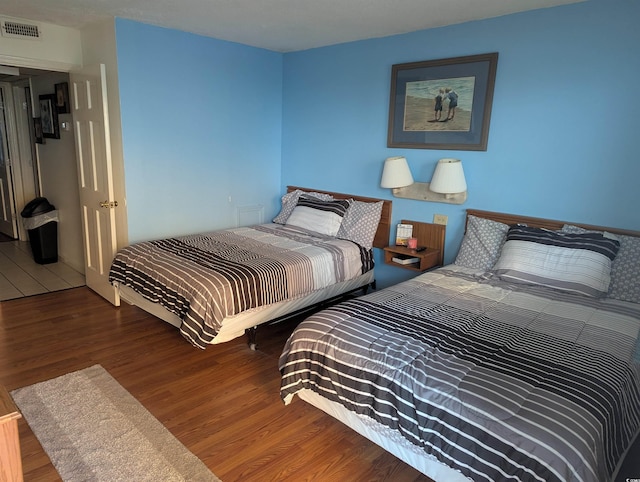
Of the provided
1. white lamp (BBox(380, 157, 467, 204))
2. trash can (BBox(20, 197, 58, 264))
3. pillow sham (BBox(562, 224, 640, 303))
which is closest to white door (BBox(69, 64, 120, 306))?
trash can (BBox(20, 197, 58, 264))

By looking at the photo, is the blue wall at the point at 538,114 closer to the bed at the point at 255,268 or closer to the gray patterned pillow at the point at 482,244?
the gray patterned pillow at the point at 482,244

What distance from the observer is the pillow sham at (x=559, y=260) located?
2525 mm

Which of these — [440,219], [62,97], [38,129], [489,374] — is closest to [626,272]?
[440,219]

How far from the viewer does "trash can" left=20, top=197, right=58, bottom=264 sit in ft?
15.5

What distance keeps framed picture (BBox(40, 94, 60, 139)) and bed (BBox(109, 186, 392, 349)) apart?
2139 millimetres

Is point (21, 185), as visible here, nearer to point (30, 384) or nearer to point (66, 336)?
point (66, 336)

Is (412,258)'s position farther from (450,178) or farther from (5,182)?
(5,182)

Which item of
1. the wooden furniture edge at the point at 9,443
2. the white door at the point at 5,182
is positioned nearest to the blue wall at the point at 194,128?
the wooden furniture edge at the point at 9,443

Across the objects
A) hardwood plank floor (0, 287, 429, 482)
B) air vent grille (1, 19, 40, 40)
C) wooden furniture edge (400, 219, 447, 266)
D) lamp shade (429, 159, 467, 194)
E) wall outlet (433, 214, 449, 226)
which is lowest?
hardwood plank floor (0, 287, 429, 482)

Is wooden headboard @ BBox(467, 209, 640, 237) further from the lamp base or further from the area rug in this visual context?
the area rug

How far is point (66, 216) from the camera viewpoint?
4746 millimetres

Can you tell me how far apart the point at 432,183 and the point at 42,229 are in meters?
4.29

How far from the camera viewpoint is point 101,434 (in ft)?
6.88

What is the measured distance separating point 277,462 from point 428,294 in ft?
4.14
